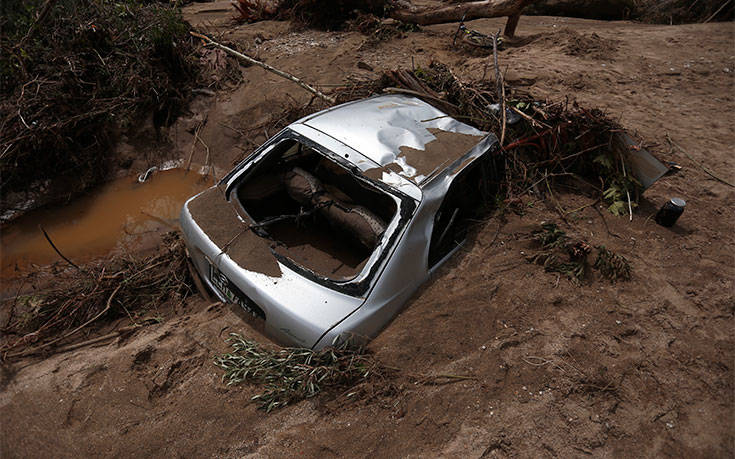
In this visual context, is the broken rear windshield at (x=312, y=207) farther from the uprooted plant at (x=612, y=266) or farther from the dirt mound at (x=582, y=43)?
the dirt mound at (x=582, y=43)

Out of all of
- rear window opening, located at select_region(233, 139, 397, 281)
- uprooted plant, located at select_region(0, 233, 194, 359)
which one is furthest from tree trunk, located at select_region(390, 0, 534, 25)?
uprooted plant, located at select_region(0, 233, 194, 359)

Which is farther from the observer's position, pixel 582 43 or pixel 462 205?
pixel 582 43

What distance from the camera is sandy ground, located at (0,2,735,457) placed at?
7.97 feet

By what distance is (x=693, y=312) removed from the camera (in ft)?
10.5

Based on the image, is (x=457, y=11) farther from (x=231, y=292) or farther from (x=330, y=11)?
(x=231, y=292)

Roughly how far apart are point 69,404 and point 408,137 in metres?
3.07

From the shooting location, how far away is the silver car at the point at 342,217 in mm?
2674

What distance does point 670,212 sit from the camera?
387 centimetres

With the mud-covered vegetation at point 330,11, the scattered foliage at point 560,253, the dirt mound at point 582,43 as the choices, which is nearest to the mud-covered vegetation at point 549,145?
the scattered foliage at point 560,253

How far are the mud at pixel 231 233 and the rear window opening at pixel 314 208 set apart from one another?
0.12 metres

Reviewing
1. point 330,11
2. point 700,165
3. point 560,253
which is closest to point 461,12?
point 330,11

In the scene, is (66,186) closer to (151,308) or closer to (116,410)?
(151,308)

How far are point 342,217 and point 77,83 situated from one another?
187 inches

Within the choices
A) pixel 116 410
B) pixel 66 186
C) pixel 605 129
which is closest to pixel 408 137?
pixel 605 129
